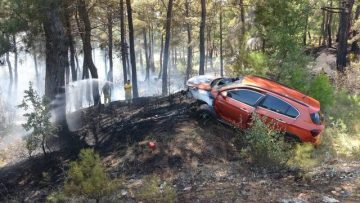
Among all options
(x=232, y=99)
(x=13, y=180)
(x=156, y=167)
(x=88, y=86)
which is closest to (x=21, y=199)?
(x=13, y=180)

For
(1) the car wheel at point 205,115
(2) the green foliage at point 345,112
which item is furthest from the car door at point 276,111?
(2) the green foliage at point 345,112

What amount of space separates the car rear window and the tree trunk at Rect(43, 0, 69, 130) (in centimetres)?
697

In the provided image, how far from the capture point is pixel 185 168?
8.70 m

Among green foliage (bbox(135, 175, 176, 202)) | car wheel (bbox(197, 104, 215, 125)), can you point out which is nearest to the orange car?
car wheel (bbox(197, 104, 215, 125))

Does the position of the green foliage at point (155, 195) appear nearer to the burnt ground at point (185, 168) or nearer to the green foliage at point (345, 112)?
the burnt ground at point (185, 168)

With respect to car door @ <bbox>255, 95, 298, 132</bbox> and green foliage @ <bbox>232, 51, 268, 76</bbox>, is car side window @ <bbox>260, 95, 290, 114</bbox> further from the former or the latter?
green foliage @ <bbox>232, 51, 268, 76</bbox>

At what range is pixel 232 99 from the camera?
35.5 feet

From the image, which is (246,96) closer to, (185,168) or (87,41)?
(185,168)

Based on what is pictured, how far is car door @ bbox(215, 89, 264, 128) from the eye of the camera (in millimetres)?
10562

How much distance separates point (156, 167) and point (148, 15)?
24.6m

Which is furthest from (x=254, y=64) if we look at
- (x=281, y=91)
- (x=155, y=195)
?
(x=155, y=195)

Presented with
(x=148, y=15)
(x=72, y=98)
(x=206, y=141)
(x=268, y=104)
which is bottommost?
(x=72, y=98)

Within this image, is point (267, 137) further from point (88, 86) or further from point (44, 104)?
point (88, 86)

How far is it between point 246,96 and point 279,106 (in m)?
0.91
